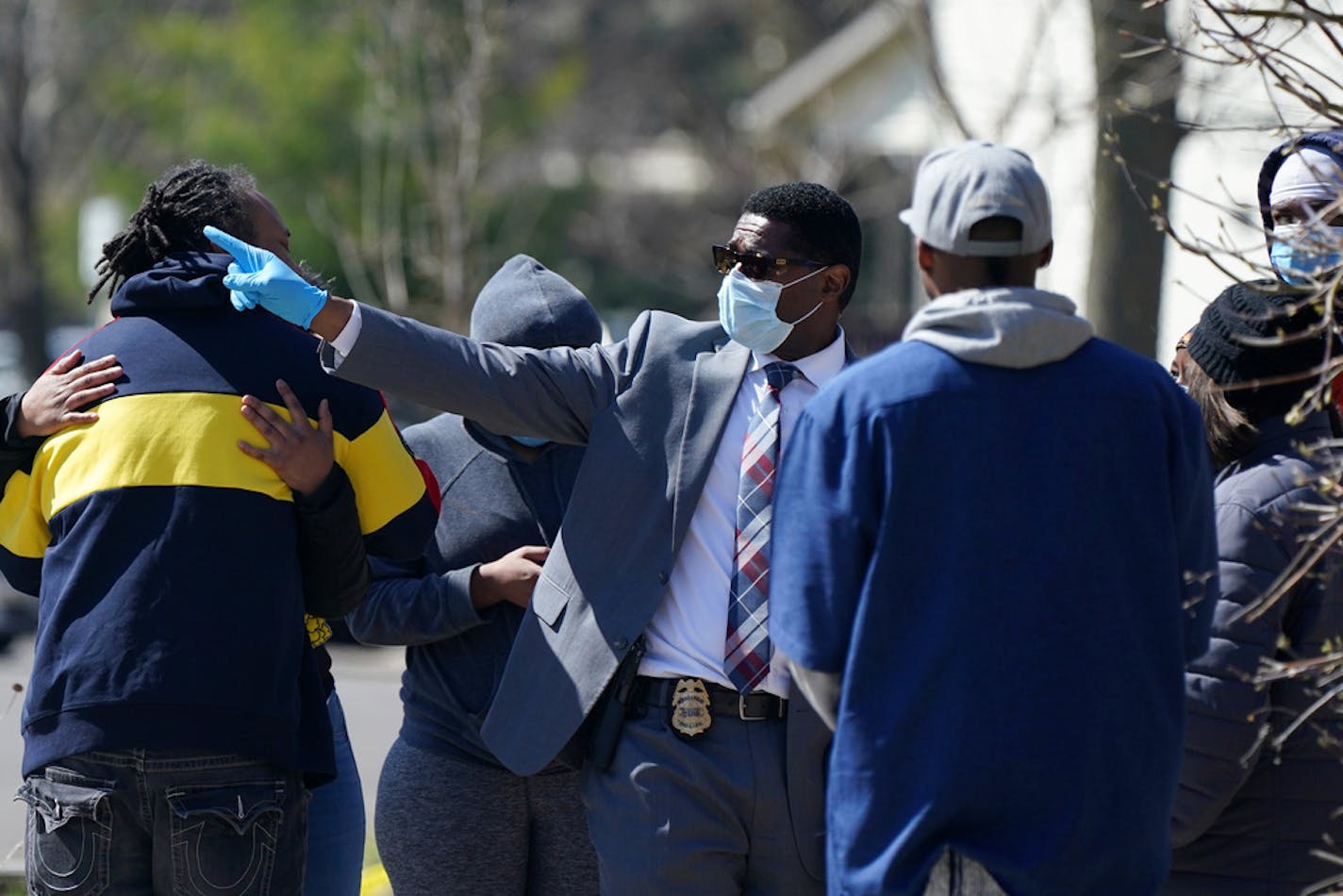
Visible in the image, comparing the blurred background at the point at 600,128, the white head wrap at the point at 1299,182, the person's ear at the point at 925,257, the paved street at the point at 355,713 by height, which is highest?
the blurred background at the point at 600,128

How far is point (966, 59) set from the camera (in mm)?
15945

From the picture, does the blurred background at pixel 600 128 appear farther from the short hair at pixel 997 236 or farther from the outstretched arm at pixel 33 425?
the outstretched arm at pixel 33 425

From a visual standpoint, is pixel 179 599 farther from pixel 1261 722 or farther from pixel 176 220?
pixel 1261 722

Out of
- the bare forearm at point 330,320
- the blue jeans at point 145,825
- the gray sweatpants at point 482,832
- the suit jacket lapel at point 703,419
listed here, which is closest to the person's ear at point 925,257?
the suit jacket lapel at point 703,419

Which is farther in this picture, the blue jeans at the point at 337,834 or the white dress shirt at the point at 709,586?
the blue jeans at the point at 337,834

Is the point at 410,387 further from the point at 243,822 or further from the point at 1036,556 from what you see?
the point at 1036,556

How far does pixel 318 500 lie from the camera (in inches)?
126

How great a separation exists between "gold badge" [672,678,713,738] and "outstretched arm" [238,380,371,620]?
0.67 meters

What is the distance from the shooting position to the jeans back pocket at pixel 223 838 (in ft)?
9.82

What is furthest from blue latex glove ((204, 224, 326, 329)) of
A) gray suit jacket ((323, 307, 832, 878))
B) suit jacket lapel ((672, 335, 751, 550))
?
suit jacket lapel ((672, 335, 751, 550))

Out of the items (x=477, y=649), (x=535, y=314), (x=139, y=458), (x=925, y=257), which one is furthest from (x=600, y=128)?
(x=925, y=257)

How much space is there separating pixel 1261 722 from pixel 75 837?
7.05 feet

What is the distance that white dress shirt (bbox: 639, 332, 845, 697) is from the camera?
3338mm

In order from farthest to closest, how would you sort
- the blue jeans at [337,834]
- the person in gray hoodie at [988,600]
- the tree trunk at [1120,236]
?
1. the tree trunk at [1120,236]
2. the blue jeans at [337,834]
3. the person in gray hoodie at [988,600]
